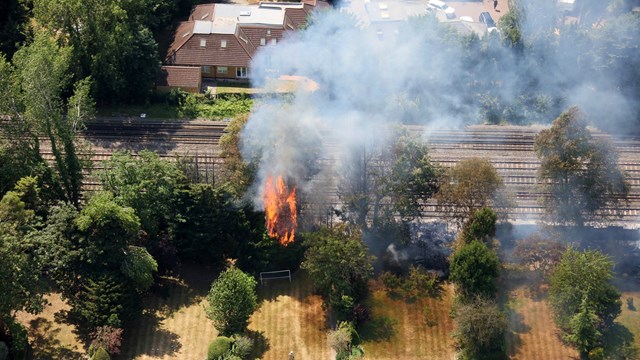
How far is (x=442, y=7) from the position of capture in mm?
94125

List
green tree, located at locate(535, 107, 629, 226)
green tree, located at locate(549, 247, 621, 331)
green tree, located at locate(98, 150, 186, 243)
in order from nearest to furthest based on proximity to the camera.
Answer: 1. green tree, located at locate(549, 247, 621, 331)
2. green tree, located at locate(98, 150, 186, 243)
3. green tree, located at locate(535, 107, 629, 226)

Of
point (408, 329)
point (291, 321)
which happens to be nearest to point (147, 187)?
point (291, 321)

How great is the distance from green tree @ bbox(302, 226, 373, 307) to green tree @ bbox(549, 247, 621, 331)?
12135 millimetres

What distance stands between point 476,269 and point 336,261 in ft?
29.4

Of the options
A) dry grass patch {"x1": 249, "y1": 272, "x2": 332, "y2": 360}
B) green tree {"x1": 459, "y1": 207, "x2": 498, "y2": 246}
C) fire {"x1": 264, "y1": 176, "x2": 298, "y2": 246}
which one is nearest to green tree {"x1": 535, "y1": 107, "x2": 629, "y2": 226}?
green tree {"x1": 459, "y1": 207, "x2": 498, "y2": 246}

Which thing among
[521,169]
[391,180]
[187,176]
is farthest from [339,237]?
[521,169]

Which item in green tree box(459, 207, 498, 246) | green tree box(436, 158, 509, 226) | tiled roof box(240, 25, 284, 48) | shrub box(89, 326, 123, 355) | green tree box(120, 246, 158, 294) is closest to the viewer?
shrub box(89, 326, 123, 355)

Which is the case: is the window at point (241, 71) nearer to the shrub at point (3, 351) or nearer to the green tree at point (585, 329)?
the shrub at point (3, 351)

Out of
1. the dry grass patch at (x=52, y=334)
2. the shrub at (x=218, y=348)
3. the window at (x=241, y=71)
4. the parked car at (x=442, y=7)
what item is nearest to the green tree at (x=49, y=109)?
the dry grass patch at (x=52, y=334)

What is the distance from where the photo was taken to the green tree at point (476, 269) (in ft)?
181

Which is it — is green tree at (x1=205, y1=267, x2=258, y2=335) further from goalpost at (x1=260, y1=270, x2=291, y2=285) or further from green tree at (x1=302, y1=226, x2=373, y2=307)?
green tree at (x1=302, y1=226, x2=373, y2=307)

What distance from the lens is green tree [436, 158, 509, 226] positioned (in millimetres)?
58531

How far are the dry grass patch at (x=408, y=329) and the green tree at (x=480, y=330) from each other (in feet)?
5.72

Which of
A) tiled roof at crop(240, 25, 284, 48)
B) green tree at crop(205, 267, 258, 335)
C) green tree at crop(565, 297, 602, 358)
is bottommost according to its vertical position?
green tree at crop(565, 297, 602, 358)
